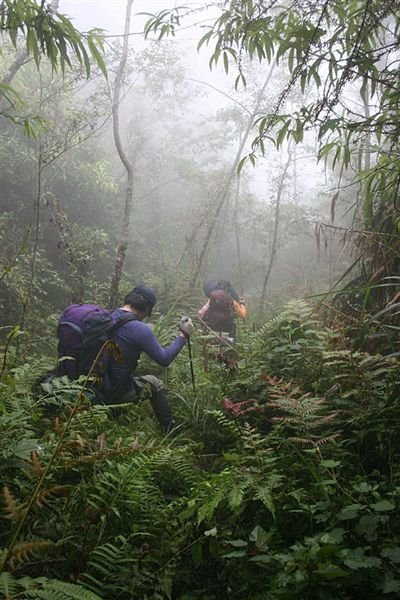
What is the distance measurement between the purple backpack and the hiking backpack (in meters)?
3.38

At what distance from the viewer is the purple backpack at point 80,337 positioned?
299 centimetres

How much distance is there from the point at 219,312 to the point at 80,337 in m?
3.66

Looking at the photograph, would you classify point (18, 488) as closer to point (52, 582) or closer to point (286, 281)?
point (52, 582)

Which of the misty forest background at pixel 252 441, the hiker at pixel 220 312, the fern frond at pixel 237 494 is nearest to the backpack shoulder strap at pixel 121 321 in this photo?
the misty forest background at pixel 252 441

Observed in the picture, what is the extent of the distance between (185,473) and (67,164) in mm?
12142

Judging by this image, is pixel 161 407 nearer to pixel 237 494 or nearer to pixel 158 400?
pixel 158 400

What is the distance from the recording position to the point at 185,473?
212 centimetres

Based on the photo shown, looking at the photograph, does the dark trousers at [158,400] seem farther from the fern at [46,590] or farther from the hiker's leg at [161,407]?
the fern at [46,590]

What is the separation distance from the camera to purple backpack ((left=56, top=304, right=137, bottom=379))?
2.99 metres

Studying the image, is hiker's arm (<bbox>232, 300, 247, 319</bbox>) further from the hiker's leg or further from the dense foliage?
the dense foliage

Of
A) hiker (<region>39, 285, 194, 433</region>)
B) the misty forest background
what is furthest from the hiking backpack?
hiker (<region>39, 285, 194, 433</region>)

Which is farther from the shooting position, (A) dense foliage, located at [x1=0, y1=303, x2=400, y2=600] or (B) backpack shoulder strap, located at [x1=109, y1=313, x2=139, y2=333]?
(B) backpack shoulder strap, located at [x1=109, y1=313, x2=139, y2=333]

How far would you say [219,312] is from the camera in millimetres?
6434

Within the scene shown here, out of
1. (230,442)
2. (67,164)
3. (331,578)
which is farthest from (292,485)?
(67,164)
